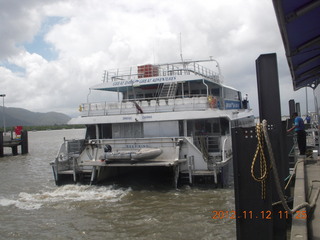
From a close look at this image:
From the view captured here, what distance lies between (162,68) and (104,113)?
14.9 feet

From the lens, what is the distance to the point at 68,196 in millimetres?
12039

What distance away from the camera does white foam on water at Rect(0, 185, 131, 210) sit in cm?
1146

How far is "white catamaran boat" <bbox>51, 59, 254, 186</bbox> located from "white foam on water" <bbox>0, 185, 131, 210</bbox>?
577mm

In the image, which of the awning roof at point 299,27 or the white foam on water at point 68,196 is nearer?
the awning roof at point 299,27

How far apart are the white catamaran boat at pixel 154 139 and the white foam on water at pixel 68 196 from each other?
0.58m

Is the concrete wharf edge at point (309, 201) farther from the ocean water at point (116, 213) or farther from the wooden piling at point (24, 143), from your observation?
the wooden piling at point (24, 143)

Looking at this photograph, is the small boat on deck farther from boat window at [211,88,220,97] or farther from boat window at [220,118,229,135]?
boat window at [211,88,220,97]

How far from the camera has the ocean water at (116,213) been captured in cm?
847

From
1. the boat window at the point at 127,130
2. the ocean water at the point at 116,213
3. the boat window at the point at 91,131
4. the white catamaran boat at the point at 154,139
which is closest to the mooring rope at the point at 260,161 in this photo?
the ocean water at the point at 116,213

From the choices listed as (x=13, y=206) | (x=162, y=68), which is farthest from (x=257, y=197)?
(x=162, y=68)

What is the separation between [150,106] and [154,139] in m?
2.10
